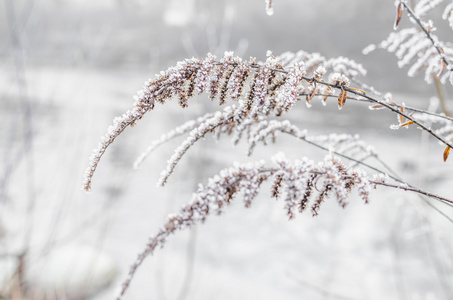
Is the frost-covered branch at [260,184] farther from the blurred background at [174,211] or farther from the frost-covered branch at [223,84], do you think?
the blurred background at [174,211]

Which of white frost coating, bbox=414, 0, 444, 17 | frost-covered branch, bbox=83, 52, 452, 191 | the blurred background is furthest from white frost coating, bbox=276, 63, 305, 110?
the blurred background

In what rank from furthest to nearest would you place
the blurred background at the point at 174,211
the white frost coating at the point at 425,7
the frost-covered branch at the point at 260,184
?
the blurred background at the point at 174,211 < the white frost coating at the point at 425,7 < the frost-covered branch at the point at 260,184

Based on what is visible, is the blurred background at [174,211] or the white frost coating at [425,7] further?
the blurred background at [174,211]

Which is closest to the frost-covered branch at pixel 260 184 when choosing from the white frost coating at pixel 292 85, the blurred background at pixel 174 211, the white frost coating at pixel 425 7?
the white frost coating at pixel 292 85

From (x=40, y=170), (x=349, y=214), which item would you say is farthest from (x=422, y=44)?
(x=40, y=170)

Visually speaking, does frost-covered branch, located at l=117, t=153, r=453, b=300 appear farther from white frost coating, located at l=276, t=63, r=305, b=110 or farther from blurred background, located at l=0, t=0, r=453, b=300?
blurred background, located at l=0, t=0, r=453, b=300

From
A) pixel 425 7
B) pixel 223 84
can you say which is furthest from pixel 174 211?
pixel 223 84

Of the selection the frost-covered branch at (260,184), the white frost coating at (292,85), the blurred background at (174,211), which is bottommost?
the frost-covered branch at (260,184)

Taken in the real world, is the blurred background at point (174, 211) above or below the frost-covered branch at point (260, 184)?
above
